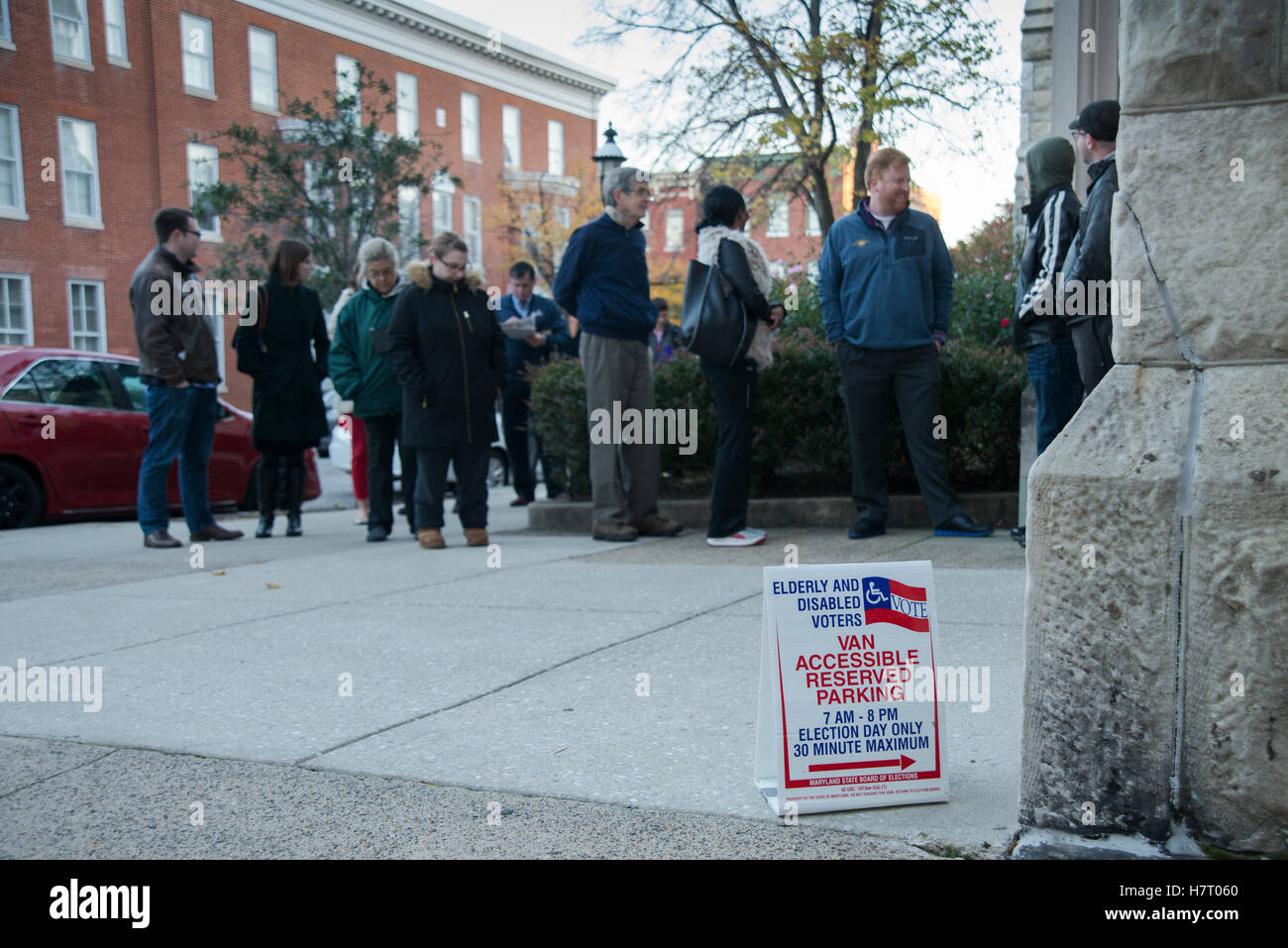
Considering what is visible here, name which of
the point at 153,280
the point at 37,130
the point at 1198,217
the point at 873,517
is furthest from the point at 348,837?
the point at 37,130

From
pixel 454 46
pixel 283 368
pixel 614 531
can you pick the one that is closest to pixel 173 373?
pixel 283 368

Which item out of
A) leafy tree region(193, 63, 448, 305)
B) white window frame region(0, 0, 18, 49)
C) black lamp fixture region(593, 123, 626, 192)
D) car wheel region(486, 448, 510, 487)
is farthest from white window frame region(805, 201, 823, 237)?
white window frame region(0, 0, 18, 49)

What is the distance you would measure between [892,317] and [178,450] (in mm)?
4878

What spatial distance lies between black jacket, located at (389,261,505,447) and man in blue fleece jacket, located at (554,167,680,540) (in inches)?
26.5

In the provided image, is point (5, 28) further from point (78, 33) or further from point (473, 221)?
point (473, 221)

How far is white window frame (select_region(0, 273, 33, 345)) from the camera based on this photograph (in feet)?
80.9

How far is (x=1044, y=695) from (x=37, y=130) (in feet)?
89.5

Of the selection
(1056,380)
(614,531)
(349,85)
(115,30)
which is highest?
(115,30)

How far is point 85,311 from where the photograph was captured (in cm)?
2653

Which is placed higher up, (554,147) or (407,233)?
(554,147)

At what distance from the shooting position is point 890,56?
47.4 ft

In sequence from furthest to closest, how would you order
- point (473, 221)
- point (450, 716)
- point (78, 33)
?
point (473, 221) → point (78, 33) → point (450, 716)

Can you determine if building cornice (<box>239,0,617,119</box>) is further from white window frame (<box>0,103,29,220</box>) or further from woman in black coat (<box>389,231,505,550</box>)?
woman in black coat (<box>389,231,505,550</box>)

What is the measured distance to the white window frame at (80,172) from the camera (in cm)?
2566
